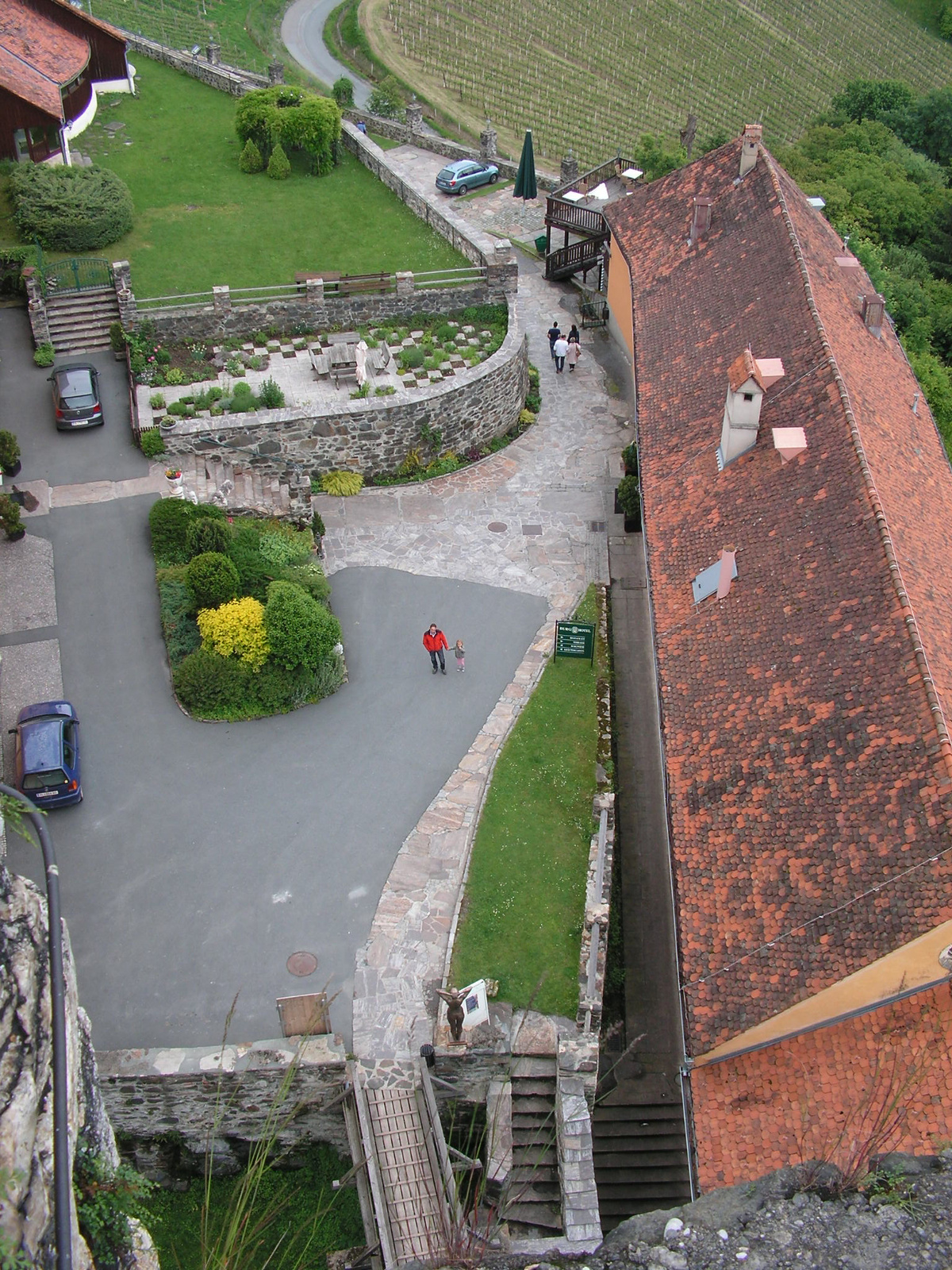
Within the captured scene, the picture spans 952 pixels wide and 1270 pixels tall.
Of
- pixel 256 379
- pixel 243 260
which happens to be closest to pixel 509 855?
pixel 256 379

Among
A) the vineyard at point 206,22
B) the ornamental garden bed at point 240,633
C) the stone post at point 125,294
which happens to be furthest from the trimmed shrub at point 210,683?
the vineyard at point 206,22

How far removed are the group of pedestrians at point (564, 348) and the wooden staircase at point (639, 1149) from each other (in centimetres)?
2284

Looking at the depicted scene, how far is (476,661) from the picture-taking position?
26.0 metres

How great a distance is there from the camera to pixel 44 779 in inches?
844

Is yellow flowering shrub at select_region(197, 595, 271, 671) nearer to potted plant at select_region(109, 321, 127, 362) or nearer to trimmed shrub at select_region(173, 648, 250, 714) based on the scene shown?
trimmed shrub at select_region(173, 648, 250, 714)

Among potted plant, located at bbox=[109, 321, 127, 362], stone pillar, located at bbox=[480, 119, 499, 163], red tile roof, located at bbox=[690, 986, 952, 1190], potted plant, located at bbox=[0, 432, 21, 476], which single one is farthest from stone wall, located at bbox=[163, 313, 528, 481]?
red tile roof, located at bbox=[690, 986, 952, 1190]

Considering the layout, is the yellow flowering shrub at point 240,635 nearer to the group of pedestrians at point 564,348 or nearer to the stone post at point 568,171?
the group of pedestrians at point 564,348

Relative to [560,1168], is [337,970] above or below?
below

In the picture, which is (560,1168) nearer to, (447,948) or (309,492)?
(447,948)

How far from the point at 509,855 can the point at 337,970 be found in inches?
157

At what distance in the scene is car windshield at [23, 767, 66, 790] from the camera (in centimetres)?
2138

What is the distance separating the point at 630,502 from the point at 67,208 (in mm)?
20910

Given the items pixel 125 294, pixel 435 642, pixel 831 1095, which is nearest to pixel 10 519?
pixel 125 294

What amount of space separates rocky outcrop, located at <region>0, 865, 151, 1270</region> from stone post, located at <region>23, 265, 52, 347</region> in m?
23.7
